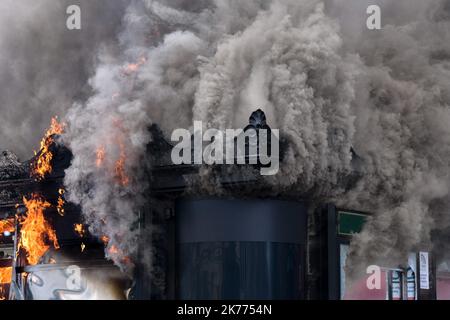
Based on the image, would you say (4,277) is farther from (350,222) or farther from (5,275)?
(350,222)

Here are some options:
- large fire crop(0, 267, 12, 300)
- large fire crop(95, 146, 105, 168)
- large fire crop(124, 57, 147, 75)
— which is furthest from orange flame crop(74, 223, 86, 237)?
large fire crop(0, 267, 12, 300)

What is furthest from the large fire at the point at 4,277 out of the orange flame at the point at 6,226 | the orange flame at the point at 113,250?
the orange flame at the point at 113,250

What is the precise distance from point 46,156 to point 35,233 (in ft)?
11.8

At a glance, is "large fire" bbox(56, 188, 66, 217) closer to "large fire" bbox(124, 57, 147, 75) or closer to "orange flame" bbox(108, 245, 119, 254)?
"orange flame" bbox(108, 245, 119, 254)

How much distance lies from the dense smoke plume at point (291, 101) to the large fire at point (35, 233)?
3698 millimetres

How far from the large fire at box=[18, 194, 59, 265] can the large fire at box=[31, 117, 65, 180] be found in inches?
45.8

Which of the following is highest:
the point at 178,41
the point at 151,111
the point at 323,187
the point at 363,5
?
the point at 363,5

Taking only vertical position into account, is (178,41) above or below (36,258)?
above

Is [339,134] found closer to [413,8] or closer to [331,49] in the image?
[331,49]

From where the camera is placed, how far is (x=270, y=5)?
39.9 meters

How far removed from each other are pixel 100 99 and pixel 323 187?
30.0 ft

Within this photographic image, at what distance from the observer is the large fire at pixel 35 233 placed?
41.6 m

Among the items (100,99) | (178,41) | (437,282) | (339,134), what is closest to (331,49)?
(339,134)

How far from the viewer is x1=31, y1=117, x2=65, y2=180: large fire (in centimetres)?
4047
